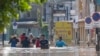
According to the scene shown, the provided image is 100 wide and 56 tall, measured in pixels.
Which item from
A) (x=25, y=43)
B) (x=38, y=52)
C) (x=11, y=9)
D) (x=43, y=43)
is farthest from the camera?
(x=25, y=43)

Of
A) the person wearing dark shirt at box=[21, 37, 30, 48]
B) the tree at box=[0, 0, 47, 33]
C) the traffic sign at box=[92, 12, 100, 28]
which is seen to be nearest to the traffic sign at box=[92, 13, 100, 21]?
the traffic sign at box=[92, 12, 100, 28]

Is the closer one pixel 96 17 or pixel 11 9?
pixel 11 9

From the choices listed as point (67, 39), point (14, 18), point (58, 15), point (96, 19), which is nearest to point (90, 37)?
point (67, 39)

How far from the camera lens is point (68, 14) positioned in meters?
94.2

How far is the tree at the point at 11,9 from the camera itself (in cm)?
1016

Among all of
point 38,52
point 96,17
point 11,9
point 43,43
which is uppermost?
point 11,9

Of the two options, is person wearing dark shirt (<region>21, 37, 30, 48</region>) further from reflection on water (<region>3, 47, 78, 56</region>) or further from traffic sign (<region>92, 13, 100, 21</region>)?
traffic sign (<region>92, 13, 100, 21</region>)

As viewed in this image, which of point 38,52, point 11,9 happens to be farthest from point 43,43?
point 11,9

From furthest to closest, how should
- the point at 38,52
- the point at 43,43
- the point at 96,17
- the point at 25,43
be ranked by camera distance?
1. the point at 25,43
2. the point at 43,43
3. the point at 96,17
4. the point at 38,52

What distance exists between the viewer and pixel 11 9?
34.1 ft

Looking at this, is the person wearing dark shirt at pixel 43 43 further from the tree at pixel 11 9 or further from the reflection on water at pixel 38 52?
the tree at pixel 11 9

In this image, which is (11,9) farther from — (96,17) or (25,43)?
(25,43)

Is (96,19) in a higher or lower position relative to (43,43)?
higher

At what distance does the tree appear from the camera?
10.2 meters
